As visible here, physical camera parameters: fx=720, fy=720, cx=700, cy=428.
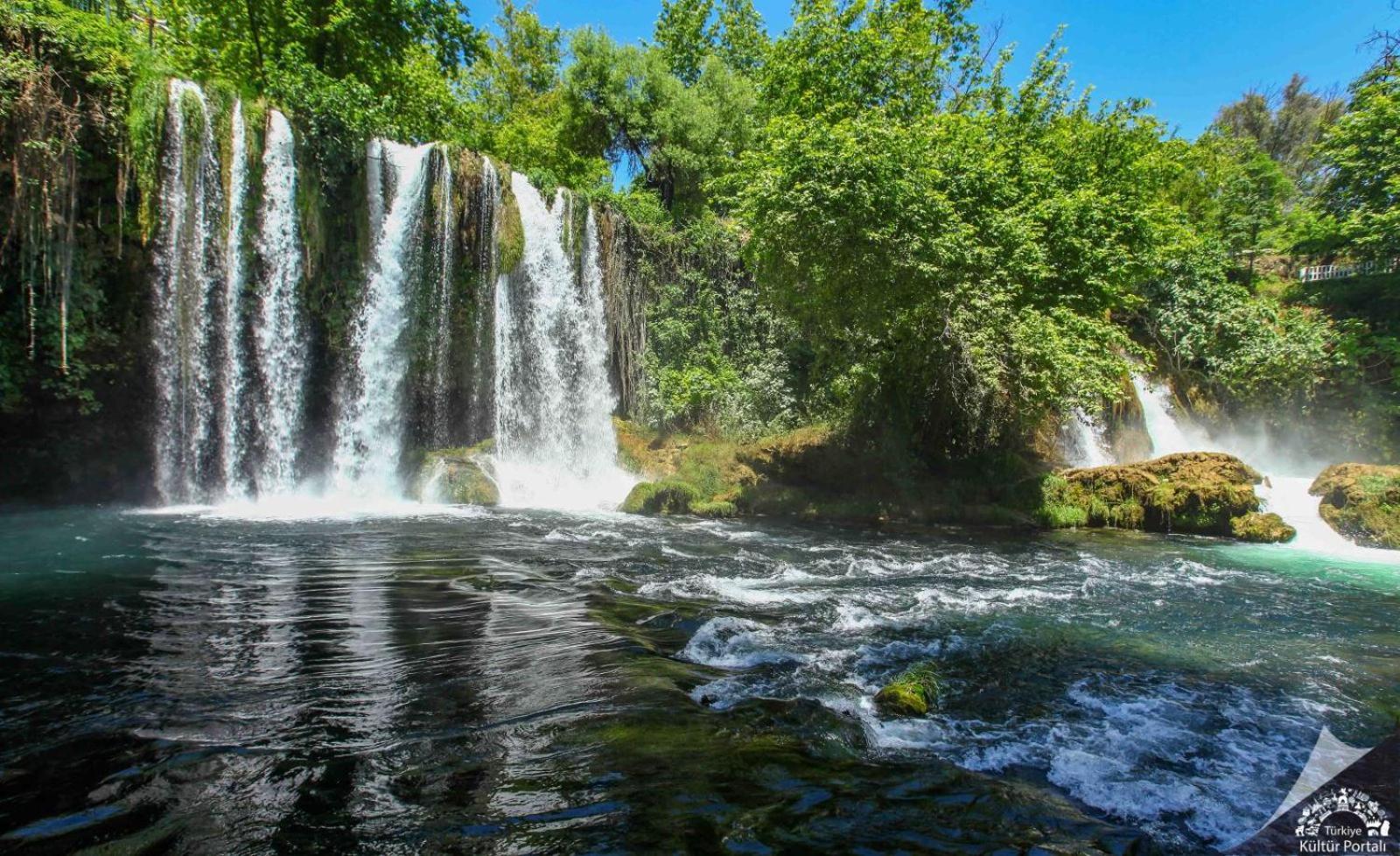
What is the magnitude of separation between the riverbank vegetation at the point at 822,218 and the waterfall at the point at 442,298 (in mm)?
2027

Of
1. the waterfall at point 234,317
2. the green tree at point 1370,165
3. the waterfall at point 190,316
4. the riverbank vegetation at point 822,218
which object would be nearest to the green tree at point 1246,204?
the riverbank vegetation at point 822,218

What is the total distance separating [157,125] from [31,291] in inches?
147

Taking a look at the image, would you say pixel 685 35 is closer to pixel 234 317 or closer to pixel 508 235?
pixel 508 235

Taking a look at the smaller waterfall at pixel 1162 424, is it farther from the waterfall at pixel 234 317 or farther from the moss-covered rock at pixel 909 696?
the waterfall at pixel 234 317

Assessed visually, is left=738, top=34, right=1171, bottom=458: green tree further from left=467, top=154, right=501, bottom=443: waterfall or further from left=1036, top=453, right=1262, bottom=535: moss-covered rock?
left=467, top=154, right=501, bottom=443: waterfall

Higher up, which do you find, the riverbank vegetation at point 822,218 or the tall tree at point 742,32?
the tall tree at point 742,32

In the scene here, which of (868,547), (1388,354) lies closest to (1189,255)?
(1388,354)

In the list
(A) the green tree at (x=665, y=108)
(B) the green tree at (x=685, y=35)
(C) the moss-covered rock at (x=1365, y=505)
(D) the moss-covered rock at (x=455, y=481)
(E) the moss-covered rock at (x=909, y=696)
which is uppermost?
(B) the green tree at (x=685, y=35)

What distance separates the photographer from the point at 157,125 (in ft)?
44.0

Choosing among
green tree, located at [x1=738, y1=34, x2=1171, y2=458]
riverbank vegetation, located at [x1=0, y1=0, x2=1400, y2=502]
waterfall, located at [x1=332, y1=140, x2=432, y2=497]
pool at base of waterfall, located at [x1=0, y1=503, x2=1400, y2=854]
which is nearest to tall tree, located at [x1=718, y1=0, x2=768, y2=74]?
riverbank vegetation, located at [x1=0, y1=0, x2=1400, y2=502]

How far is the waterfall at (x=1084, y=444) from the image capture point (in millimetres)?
20000

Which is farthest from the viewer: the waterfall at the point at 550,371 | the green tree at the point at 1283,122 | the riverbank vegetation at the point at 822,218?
the green tree at the point at 1283,122

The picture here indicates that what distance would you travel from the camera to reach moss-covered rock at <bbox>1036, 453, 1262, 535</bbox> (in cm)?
1453

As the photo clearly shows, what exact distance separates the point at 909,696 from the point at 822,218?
11316mm
